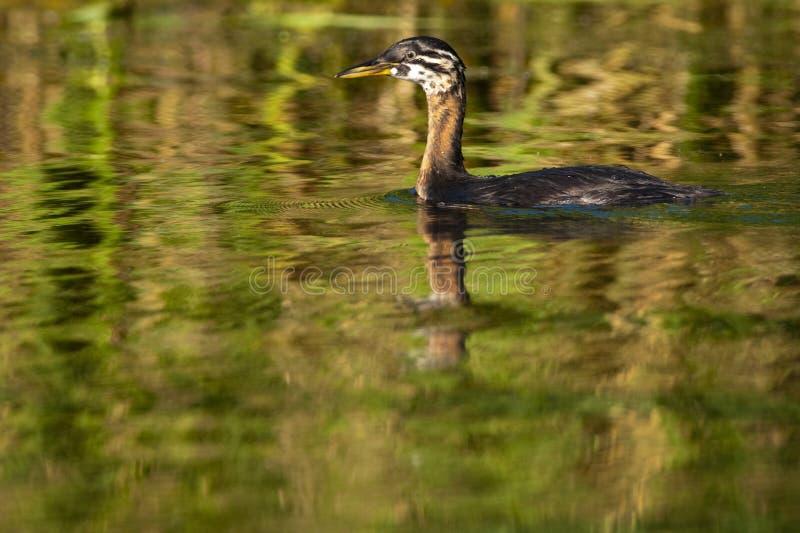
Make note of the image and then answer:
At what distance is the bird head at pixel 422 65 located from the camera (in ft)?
36.1

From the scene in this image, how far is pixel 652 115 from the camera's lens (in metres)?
15.0

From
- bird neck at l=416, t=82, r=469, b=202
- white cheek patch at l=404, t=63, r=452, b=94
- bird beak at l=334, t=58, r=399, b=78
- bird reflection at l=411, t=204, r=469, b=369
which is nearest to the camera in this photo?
bird reflection at l=411, t=204, r=469, b=369

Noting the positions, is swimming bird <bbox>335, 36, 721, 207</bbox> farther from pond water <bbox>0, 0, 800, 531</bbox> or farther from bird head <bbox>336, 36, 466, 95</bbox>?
pond water <bbox>0, 0, 800, 531</bbox>

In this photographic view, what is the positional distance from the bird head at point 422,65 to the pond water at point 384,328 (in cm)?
87

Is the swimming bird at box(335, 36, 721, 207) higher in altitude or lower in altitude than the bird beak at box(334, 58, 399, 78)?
lower

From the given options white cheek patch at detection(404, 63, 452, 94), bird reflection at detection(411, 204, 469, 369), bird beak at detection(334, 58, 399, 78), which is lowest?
bird reflection at detection(411, 204, 469, 369)

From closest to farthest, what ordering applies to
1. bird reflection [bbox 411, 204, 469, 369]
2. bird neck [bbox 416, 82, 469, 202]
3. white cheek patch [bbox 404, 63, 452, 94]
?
bird reflection [bbox 411, 204, 469, 369], bird neck [bbox 416, 82, 469, 202], white cheek patch [bbox 404, 63, 452, 94]

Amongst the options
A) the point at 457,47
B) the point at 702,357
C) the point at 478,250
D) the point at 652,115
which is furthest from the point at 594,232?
the point at 457,47

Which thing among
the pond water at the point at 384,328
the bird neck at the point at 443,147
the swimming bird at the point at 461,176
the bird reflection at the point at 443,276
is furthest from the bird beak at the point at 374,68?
the bird reflection at the point at 443,276

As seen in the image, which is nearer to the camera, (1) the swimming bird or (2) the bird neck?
(1) the swimming bird

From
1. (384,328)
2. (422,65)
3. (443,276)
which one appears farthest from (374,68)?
(384,328)

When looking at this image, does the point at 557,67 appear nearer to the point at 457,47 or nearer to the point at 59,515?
the point at 457,47

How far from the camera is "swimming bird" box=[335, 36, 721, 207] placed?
32.2 feet

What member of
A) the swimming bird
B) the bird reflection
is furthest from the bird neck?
the bird reflection
